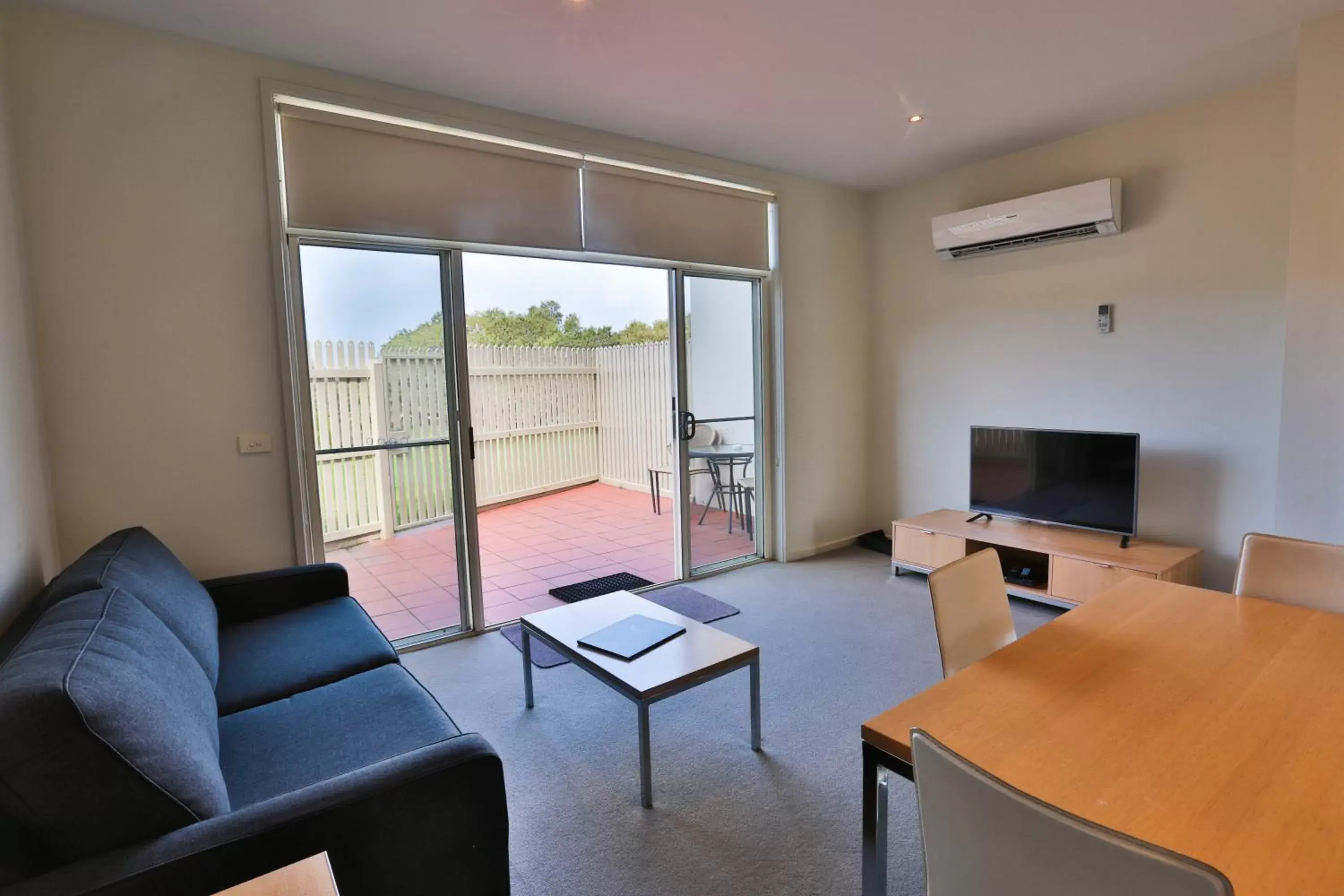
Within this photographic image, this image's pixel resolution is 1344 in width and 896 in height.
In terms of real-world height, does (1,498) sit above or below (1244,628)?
above

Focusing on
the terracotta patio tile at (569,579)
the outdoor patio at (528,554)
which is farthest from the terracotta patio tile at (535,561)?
the terracotta patio tile at (569,579)

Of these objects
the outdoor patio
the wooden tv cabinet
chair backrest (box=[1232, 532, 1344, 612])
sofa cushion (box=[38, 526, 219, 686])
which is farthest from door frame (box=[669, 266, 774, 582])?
chair backrest (box=[1232, 532, 1344, 612])

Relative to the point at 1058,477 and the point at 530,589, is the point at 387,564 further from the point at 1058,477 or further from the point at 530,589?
Result: the point at 1058,477

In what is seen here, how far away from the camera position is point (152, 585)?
200 centimetres

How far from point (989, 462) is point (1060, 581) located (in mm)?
896

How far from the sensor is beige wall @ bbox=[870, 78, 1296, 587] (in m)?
3.32

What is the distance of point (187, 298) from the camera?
2658 millimetres

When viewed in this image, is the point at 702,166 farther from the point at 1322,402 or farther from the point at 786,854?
the point at 786,854

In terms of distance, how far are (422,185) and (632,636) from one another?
237 centimetres

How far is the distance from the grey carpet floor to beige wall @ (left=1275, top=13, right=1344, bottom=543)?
1351 millimetres

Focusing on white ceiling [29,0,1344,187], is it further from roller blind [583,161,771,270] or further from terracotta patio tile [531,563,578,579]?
terracotta patio tile [531,563,578,579]

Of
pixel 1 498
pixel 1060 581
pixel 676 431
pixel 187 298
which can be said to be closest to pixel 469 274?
pixel 187 298

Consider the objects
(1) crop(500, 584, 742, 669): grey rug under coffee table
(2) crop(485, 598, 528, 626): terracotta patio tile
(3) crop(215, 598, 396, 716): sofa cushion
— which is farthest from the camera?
(2) crop(485, 598, 528, 626): terracotta patio tile

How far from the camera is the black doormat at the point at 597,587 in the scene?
4191mm
